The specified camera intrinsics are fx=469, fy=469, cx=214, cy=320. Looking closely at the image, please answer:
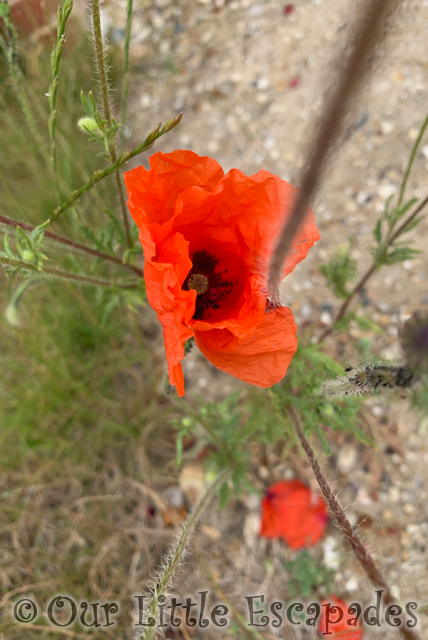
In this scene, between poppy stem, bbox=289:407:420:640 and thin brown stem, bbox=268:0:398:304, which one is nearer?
thin brown stem, bbox=268:0:398:304

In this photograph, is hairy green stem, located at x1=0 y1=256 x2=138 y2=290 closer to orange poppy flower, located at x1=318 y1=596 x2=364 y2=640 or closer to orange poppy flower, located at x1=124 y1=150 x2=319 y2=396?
orange poppy flower, located at x1=124 y1=150 x2=319 y2=396

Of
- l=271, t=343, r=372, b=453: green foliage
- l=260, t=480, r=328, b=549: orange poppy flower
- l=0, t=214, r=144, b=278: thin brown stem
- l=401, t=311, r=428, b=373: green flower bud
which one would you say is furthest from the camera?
l=260, t=480, r=328, b=549: orange poppy flower

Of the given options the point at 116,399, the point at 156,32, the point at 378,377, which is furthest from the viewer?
the point at 156,32

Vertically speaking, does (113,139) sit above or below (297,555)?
above

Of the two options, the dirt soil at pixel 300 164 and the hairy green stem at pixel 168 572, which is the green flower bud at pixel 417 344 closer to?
the hairy green stem at pixel 168 572

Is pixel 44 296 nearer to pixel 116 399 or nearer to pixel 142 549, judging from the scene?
pixel 116 399

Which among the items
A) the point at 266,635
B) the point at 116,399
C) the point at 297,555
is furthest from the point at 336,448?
the point at 116,399

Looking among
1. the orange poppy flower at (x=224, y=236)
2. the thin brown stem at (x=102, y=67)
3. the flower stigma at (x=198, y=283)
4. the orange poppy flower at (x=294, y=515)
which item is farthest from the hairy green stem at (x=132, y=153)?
the orange poppy flower at (x=294, y=515)

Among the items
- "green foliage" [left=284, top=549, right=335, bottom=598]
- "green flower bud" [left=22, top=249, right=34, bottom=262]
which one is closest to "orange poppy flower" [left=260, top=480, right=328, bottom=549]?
"green foliage" [left=284, top=549, right=335, bottom=598]
